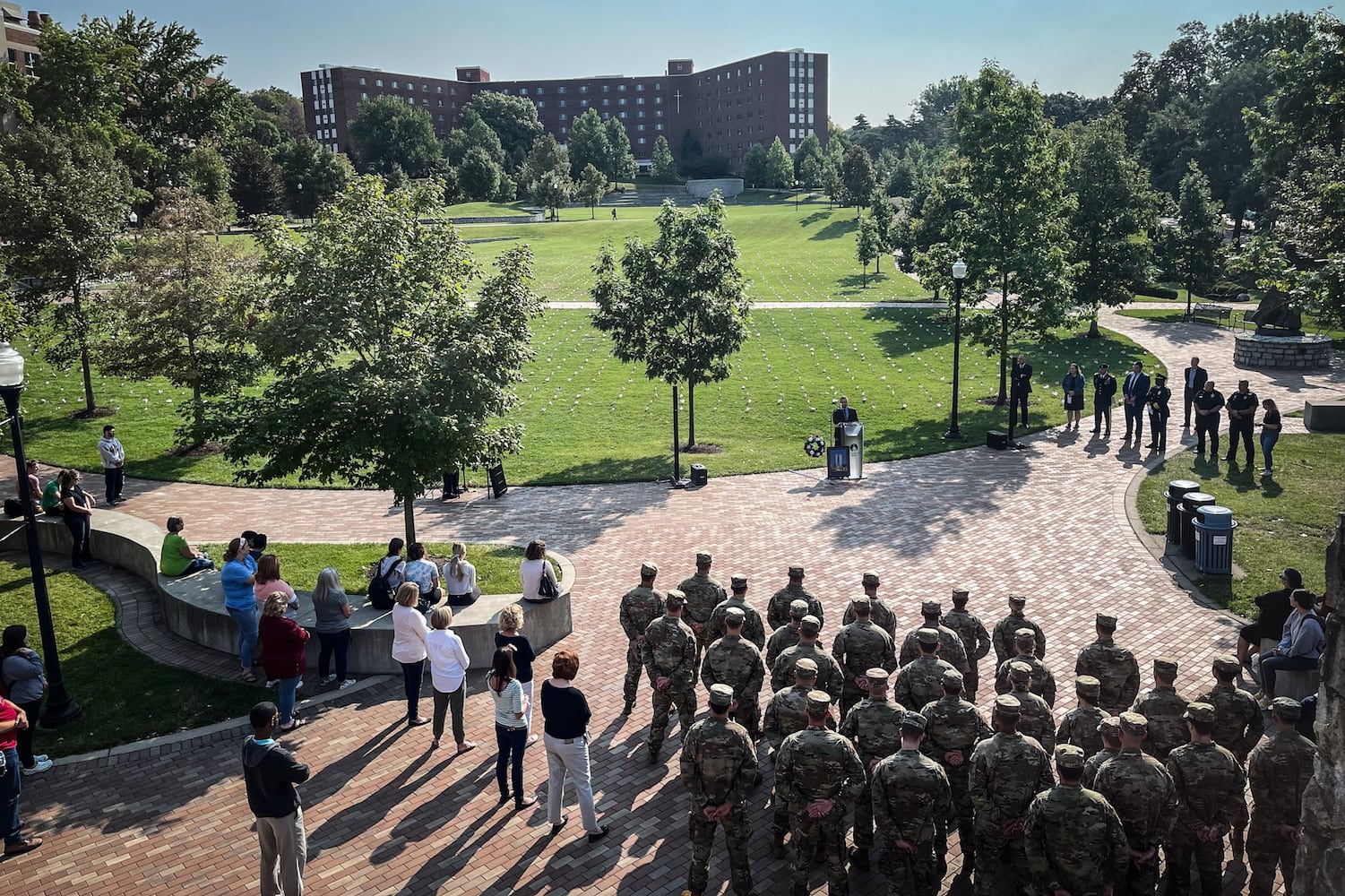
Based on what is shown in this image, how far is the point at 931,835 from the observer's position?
23.9 feet

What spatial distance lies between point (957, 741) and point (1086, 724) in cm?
109

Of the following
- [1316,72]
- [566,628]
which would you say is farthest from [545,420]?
[1316,72]

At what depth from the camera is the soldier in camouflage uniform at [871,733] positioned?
797 cm

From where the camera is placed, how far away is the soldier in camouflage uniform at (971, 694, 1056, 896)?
284 inches

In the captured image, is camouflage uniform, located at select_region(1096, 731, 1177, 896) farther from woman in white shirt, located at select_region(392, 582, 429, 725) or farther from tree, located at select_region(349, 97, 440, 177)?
tree, located at select_region(349, 97, 440, 177)

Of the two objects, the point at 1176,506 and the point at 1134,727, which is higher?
the point at 1134,727

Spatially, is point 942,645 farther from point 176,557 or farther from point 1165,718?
point 176,557

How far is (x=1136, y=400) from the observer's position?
23.6m

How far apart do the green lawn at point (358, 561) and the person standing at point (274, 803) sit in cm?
641

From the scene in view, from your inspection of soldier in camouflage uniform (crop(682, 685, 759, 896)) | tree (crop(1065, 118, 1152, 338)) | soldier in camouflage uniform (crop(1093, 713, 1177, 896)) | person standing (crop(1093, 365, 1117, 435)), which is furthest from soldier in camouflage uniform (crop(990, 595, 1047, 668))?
tree (crop(1065, 118, 1152, 338))

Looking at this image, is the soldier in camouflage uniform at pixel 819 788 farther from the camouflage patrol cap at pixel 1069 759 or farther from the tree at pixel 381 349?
the tree at pixel 381 349

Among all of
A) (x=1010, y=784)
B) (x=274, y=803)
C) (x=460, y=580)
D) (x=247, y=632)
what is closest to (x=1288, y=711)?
(x=1010, y=784)

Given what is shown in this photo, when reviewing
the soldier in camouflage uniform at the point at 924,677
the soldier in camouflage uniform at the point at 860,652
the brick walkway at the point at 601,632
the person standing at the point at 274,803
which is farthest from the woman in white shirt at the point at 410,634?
the soldier in camouflage uniform at the point at 924,677

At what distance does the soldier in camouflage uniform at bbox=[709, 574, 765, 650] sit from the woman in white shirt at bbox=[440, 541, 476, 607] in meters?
3.61
